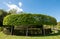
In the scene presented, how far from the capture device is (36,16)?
17750 millimetres

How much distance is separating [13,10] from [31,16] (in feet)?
90.2

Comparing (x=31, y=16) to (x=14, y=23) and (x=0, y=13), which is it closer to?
(x=14, y=23)

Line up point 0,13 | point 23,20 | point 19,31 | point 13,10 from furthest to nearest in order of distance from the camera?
1. point 13,10
2. point 0,13
3. point 19,31
4. point 23,20

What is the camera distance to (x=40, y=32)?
71.5 ft

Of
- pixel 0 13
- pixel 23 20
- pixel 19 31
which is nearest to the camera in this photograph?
pixel 23 20

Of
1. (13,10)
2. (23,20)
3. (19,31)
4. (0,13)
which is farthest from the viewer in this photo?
(13,10)

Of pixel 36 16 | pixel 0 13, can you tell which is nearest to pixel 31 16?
pixel 36 16

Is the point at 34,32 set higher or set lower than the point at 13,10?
lower

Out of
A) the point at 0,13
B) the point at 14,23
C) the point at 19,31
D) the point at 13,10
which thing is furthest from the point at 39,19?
the point at 13,10

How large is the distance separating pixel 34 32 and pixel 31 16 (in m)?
4.94

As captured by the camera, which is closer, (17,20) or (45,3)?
(17,20)

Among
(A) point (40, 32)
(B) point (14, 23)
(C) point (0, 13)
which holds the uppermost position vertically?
(C) point (0, 13)

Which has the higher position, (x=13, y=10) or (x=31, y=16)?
(x=13, y=10)

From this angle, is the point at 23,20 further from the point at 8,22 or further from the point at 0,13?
the point at 0,13
